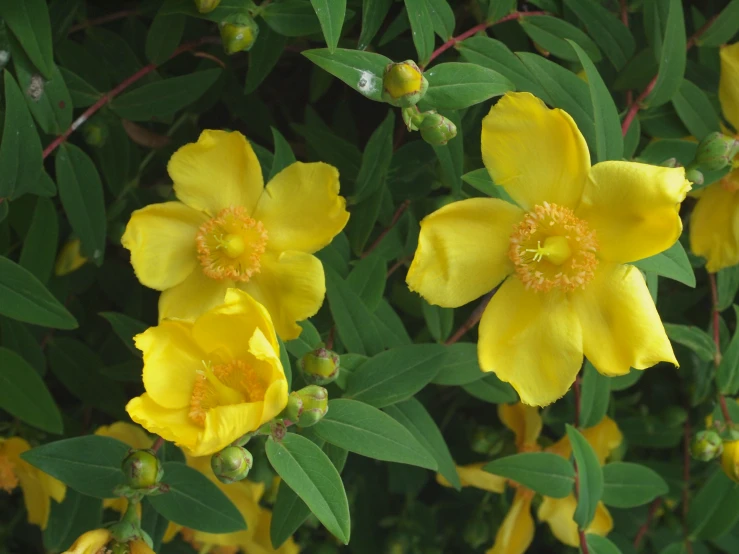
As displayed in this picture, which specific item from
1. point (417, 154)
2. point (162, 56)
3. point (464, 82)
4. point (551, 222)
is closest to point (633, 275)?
point (551, 222)

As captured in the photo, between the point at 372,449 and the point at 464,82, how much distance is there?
1.61 ft

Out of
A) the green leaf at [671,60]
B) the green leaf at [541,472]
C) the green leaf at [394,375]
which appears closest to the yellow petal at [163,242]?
the green leaf at [394,375]

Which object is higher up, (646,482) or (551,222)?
(551,222)

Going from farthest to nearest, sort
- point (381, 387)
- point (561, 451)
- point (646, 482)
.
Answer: point (561, 451) < point (646, 482) < point (381, 387)

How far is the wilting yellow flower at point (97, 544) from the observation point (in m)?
0.92

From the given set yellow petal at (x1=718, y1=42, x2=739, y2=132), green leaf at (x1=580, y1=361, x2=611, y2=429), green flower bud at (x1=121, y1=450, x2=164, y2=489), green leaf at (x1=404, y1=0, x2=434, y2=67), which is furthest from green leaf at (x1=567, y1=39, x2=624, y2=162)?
green flower bud at (x1=121, y1=450, x2=164, y2=489)

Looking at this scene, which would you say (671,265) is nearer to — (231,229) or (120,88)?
(231,229)

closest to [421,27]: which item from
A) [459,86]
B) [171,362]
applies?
[459,86]

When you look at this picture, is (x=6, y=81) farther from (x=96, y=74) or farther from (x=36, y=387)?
(x=36, y=387)

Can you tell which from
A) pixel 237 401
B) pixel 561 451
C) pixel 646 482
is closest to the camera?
pixel 237 401

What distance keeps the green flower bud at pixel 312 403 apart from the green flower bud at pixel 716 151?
63 cm

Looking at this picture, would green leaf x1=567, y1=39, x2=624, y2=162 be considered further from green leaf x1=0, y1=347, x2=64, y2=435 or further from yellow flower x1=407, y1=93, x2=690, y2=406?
green leaf x1=0, y1=347, x2=64, y2=435

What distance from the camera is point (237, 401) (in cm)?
94

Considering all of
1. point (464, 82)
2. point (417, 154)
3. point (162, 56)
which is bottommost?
point (417, 154)
